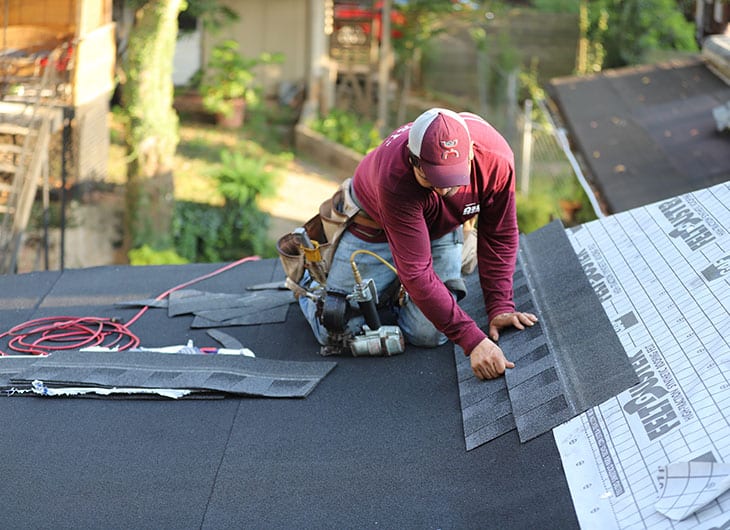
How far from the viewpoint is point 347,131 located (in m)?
14.6

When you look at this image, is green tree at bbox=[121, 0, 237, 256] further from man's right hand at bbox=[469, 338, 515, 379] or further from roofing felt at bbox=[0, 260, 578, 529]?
man's right hand at bbox=[469, 338, 515, 379]

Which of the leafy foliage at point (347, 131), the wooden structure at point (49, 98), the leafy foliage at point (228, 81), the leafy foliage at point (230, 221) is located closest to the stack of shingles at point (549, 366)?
the wooden structure at point (49, 98)

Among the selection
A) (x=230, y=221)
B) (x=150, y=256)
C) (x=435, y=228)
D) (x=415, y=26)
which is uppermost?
(x=435, y=228)

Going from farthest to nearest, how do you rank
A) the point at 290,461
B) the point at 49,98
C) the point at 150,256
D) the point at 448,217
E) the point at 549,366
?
the point at 150,256 → the point at 49,98 → the point at 448,217 → the point at 549,366 → the point at 290,461

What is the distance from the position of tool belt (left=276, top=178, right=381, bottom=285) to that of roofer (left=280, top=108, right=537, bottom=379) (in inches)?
0.6

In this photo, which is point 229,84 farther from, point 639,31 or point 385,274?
point 385,274

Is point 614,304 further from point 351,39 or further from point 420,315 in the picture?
point 351,39

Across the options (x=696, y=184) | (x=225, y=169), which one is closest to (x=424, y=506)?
(x=696, y=184)

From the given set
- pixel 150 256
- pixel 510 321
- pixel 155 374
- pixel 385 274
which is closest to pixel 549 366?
pixel 510 321

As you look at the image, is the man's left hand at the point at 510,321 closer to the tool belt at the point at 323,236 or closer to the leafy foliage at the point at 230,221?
the tool belt at the point at 323,236

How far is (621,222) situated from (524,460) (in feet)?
5.94

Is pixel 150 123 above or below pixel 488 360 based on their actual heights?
below

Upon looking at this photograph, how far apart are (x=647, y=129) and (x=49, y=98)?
5375 mm

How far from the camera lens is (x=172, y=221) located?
36.4 ft
